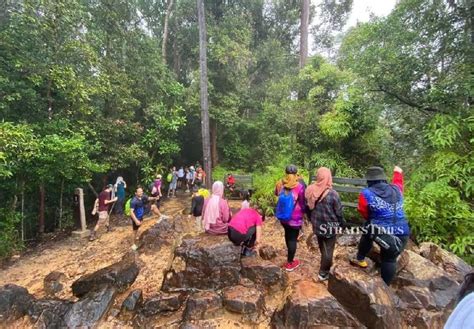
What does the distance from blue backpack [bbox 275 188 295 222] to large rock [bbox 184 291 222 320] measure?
1.59m

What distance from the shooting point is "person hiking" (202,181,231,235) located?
4566mm

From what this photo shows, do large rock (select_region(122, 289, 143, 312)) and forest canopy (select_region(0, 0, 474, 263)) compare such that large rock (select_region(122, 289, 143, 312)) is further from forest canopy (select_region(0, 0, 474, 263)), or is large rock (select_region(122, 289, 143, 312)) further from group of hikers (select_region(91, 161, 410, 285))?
forest canopy (select_region(0, 0, 474, 263))

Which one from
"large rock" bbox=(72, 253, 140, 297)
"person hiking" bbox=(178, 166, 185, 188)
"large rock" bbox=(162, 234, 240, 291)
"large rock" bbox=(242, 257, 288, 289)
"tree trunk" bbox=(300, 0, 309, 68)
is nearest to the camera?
"large rock" bbox=(242, 257, 288, 289)

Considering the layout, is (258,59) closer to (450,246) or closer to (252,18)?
(252,18)

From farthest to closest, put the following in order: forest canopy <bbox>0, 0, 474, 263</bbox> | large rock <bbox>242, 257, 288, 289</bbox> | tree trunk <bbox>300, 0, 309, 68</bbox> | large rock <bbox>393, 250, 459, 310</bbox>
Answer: tree trunk <bbox>300, 0, 309, 68</bbox>, forest canopy <bbox>0, 0, 474, 263</bbox>, large rock <bbox>242, 257, 288, 289</bbox>, large rock <bbox>393, 250, 459, 310</bbox>

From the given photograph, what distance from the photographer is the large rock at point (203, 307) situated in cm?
378

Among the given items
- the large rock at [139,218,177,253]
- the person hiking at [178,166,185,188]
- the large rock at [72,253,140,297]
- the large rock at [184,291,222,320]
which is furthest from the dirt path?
the person hiking at [178,166,185,188]

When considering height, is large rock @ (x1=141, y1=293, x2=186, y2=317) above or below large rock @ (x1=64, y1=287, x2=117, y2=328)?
above

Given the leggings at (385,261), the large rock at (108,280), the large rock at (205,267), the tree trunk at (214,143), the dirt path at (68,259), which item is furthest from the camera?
the tree trunk at (214,143)

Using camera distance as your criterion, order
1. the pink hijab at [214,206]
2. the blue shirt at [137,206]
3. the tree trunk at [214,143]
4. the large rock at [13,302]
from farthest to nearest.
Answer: the tree trunk at [214,143] → the blue shirt at [137,206] → the pink hijab at [214,206] → the large rock at [13,302]

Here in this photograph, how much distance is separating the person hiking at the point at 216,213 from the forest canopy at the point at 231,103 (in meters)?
3.54

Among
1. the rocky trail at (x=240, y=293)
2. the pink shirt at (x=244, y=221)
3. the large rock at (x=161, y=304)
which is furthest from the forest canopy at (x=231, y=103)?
the large rock at (x=161, y=304)

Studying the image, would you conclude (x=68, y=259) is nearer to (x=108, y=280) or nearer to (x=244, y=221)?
(x=108, y=280)

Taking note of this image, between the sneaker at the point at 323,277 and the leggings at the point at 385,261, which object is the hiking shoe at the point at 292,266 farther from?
the leggings at the point at 385,261
